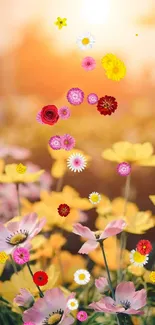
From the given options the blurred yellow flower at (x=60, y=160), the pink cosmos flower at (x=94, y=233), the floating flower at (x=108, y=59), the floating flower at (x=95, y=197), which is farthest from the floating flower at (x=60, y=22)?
the pink cosmos flower at (x=94, y=233)

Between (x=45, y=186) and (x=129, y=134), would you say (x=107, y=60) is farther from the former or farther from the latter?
(x=45, y=186)

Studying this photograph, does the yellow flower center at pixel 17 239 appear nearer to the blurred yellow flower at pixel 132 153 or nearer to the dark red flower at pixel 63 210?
the dark red flower at pixel 63 210

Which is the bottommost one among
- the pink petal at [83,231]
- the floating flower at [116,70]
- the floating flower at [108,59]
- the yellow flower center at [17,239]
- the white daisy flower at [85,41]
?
the yellow flower center at [17,239]

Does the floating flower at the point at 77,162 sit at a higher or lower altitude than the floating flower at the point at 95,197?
higher

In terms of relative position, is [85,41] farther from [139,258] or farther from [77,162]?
[139,258]

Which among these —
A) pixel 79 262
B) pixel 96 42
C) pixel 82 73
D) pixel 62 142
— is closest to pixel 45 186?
pixel 62 142

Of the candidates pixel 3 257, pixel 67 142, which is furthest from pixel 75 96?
pixel 3 257

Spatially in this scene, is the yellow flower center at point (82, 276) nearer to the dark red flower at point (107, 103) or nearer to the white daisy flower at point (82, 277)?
the white daisy flower at point (82, 277)
